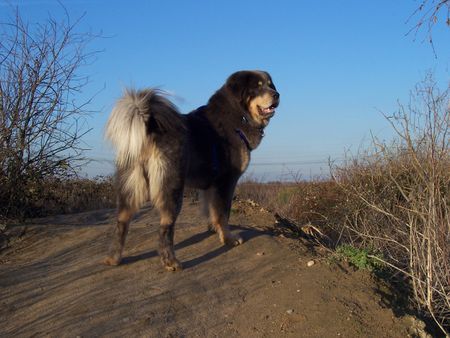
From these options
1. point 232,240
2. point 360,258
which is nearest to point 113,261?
point 232,240

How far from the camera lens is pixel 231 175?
6.57 meters

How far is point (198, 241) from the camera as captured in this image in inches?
258

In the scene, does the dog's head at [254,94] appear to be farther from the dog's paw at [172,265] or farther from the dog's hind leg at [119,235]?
the dog's paw at [172,265]

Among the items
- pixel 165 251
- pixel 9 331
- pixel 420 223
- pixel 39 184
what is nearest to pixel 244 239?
pixel 165 251

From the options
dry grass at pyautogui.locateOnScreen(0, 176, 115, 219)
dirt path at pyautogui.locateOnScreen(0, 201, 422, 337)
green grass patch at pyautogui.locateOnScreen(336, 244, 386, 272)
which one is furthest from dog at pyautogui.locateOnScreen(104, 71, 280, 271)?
dry grass at pyautogui.locateOnScreen(0, 176, 115, 219)

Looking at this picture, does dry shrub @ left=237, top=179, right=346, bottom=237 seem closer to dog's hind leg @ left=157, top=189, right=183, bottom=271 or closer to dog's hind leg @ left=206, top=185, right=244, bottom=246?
dog's hind leg @ left=206, top=185, right=244, bottom=246

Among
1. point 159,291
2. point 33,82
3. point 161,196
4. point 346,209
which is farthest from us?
point 346,209

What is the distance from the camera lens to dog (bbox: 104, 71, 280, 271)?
535 centimetres

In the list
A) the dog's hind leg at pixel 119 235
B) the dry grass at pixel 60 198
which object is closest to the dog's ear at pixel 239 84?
the dog's hind leg at pixel 119 235

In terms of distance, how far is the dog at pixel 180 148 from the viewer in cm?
535

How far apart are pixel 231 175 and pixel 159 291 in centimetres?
204

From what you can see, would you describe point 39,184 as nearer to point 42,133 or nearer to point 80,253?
point 42,133

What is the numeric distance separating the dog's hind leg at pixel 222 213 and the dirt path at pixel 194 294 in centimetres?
13

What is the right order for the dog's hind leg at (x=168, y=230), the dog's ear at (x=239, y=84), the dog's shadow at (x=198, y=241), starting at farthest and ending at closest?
the dog's ear at (x=239, y=84) → the dog's shadow at (x=198, y=241) → the dog's hind leg at (x=168, y=230)
